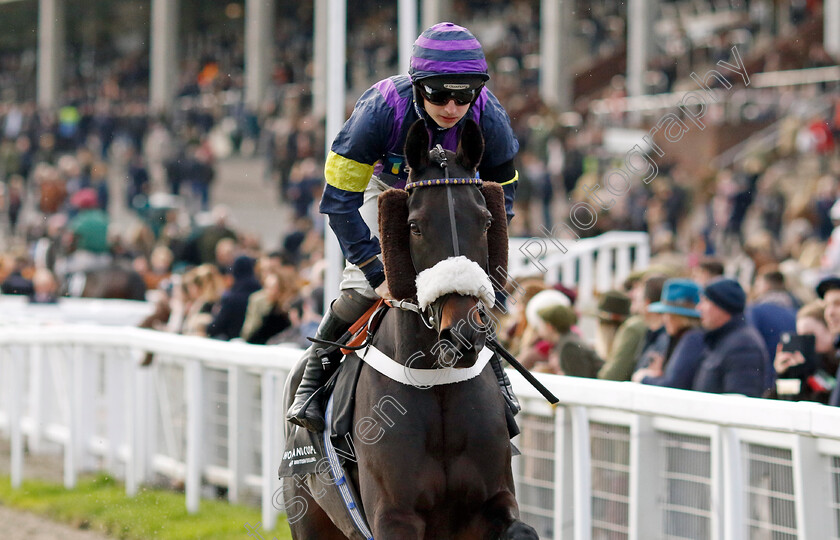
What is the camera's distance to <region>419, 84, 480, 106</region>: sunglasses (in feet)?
11.6

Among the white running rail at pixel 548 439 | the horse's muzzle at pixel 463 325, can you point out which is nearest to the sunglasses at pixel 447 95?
the horse's muzzle at pixel 463 325

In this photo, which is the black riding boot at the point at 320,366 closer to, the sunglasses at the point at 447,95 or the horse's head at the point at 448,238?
the horse's head at the point at 448,238

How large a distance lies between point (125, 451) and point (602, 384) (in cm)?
421

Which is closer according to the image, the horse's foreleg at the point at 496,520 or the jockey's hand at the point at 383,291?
the horse's foreleg at the point at 496,520

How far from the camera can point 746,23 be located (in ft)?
81.7

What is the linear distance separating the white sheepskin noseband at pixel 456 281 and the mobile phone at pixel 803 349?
8.03 ft

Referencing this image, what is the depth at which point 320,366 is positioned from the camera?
4.08m

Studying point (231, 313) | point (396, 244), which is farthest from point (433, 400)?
point (231, 313)

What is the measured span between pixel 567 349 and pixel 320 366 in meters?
2.30

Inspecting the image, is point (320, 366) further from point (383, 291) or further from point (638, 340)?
point (638, 340)

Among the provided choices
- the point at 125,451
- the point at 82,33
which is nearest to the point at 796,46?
the point at 125,451

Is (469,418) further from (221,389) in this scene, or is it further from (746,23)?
(746,23)

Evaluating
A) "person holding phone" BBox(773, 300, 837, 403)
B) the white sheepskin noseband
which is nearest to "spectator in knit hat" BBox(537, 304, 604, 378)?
"person holding phone" BBox(773, 300, 837, 403)

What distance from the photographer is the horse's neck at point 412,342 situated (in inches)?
137
